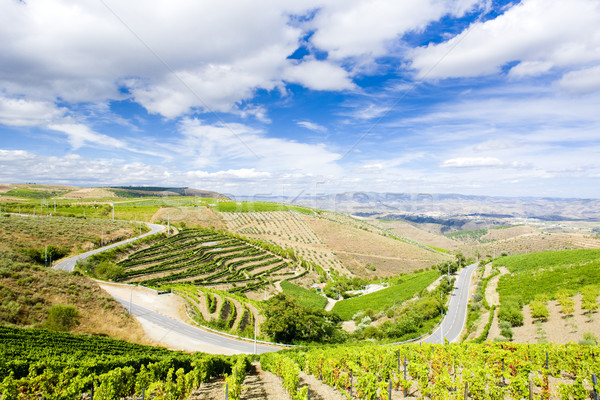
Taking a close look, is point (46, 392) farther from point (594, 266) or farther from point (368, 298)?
point (368, 298)

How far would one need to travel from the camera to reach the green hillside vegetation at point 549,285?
2875 centimetres

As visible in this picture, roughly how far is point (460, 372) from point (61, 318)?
106 feet

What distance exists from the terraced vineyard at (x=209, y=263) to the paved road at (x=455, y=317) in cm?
3774

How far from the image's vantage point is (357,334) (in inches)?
1537

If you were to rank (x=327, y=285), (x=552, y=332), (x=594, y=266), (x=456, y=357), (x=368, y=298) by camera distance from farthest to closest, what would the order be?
(x=327, y=285) < (x=368, y=298) < (x=594, y=266) < (x=552, y=332) < (x=456, y=357)

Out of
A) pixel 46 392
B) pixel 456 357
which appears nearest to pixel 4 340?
pixel 46 392

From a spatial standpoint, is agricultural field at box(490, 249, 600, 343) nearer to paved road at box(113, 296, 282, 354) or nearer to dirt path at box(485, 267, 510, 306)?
dirt path at box(485, 267, 510, 306)

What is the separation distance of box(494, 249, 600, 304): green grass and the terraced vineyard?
46298 mm

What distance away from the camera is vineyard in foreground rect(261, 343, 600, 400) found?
38.5ft

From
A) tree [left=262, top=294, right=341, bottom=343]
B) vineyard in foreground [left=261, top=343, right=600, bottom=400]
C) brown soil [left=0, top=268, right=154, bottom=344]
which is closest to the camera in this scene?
vineyard in foreground [left=261, top=343, right=600, bottom=400]

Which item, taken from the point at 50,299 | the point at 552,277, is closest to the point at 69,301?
the point at 50,299

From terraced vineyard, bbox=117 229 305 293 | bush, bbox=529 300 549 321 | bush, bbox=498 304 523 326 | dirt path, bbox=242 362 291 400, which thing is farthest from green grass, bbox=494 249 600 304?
terraced vineyard, bbox=117 229 305 293

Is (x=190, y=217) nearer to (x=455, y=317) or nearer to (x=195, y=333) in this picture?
(x=195, y=333)

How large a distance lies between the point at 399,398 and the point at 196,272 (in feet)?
189
